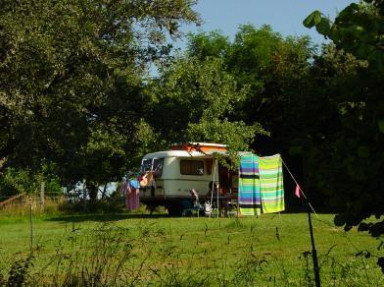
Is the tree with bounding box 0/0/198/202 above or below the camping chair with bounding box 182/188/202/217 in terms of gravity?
above

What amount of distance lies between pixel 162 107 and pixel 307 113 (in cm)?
282

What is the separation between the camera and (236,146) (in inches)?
960

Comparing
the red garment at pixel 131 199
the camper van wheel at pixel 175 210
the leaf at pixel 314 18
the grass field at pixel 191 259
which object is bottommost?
the grass field at pixel 191 259

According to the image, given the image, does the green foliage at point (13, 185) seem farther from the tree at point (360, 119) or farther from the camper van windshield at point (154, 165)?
the tree at point (360, 119)

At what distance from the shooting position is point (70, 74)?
6.40 m

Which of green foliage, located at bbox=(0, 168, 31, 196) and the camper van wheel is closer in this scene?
the camper van wheel

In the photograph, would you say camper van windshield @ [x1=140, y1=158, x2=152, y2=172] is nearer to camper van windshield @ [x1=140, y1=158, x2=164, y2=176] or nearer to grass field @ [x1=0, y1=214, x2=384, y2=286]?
camper van windshield @ [x1=140, y1=158, x2=164, y2=176]

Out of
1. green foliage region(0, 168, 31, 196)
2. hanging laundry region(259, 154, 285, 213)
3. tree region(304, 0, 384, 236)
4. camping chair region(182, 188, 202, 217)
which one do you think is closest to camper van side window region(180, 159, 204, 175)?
camping chair region(182, 188, 202, 217)

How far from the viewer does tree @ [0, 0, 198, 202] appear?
5934 millimetres

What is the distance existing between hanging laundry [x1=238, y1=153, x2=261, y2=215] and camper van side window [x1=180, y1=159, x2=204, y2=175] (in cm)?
429

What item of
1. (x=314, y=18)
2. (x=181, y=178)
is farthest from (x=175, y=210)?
(x=314, y=18)

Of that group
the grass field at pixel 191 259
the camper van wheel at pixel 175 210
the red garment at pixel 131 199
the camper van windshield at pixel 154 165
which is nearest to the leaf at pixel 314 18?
the grass field at pixel 191 259

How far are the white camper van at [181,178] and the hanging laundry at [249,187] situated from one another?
292 cm

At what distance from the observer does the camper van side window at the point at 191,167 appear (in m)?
25.8
